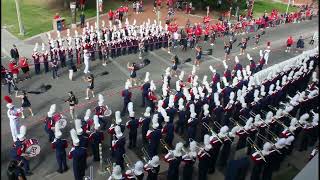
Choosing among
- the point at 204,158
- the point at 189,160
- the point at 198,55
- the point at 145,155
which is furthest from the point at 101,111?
the point at 198,55

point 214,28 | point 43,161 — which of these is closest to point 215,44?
point 214,28

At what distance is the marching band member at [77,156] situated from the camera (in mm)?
11591

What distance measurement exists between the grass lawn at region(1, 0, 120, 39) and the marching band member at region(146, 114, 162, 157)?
17.3 metres

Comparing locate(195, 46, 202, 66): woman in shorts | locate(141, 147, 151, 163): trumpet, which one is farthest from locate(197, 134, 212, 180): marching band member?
locate(195, 46, 202, 66): woman in shorts

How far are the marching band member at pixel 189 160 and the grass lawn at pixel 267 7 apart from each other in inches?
1234

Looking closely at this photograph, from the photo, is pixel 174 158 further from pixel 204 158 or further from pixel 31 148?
pixel 31 148

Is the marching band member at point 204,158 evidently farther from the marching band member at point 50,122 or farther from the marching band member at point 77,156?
the marching band member at point 50,122

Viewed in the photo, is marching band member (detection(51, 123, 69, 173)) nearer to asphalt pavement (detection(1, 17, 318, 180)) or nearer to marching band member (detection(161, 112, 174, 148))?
asphalt pavement (detection(1, 17, 318, 180))

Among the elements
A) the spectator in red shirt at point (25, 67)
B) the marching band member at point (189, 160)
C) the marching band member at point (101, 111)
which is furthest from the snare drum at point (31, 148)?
the spectator in red shirt at point (25, 67)

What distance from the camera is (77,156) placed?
11.8 metres

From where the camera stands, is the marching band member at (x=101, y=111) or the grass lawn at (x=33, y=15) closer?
the marching band member at (x=101, y=111)

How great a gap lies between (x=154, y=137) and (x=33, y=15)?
76.0 ft

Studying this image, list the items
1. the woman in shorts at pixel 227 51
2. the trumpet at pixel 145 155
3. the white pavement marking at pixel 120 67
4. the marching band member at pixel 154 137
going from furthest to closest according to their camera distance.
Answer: the woman in shorts at pixel 227 51 < the white pavement marking at pixel 120 67 < the trumpet at pixel 145 155 < the marching band member at pixel 154 137

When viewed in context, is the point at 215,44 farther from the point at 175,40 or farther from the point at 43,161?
the point at 43,161
